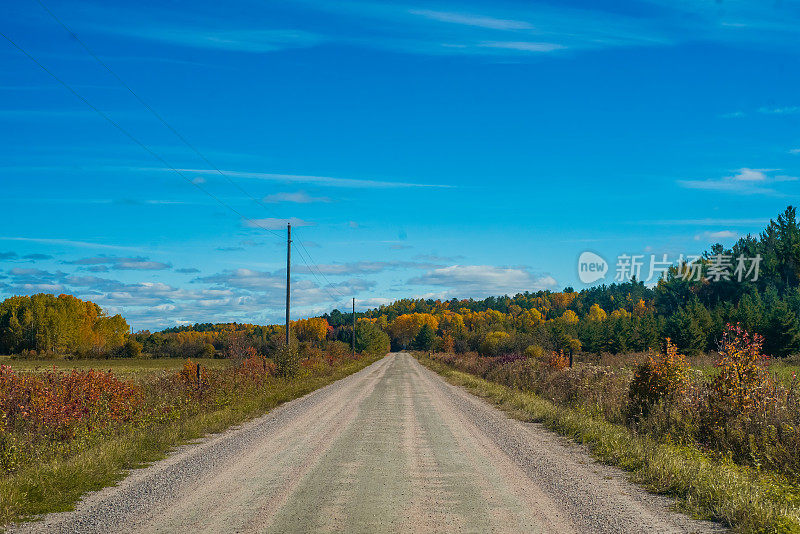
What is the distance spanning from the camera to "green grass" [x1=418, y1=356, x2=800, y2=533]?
270 inches

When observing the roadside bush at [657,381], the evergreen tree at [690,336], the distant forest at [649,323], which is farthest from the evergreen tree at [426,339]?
the roadside bush at [657,381]

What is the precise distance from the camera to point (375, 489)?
8.54m

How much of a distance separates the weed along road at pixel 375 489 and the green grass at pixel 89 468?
349mm

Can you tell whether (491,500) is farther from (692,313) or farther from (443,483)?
(692,313)

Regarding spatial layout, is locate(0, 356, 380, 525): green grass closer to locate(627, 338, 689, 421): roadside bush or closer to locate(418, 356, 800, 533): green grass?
locate(418, 356, 800, 533): green grass

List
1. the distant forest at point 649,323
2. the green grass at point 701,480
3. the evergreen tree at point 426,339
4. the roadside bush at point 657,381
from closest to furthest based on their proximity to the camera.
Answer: the green grass at point 701,480
the roadside bush at point 657,381
the distant forest at point 649,323
the evergreen tree at point 426,339

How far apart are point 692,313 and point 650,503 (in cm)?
8170

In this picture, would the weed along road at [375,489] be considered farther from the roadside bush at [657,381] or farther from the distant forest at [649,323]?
the distant forest at [649,323]

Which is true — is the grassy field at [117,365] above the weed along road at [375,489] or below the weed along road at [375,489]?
below

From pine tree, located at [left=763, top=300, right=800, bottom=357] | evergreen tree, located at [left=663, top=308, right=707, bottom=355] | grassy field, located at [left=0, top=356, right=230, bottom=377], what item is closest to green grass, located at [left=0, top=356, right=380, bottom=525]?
grassy field, located at [left=0, top=356, right=230, bottom=377]

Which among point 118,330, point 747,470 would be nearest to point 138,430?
point 747,470

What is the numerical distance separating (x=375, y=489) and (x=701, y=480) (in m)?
4.87

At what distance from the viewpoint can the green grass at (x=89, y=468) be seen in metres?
7.73

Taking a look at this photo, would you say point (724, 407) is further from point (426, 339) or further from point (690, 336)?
point (426, 339)
